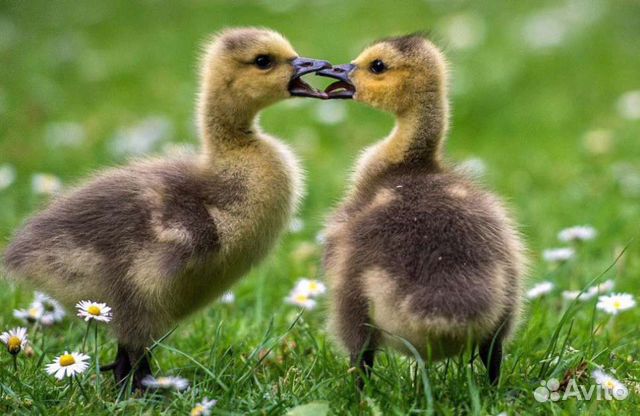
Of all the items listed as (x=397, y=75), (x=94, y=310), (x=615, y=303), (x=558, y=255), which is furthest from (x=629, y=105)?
(x=94, y=310)

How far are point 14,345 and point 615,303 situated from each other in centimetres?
233

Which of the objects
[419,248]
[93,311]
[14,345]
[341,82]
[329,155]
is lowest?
[329,155]

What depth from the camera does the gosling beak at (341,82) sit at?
4.01 m

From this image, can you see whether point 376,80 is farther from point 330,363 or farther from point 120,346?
point 120,346

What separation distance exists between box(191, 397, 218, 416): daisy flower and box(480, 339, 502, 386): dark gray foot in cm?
92

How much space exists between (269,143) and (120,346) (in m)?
0.95

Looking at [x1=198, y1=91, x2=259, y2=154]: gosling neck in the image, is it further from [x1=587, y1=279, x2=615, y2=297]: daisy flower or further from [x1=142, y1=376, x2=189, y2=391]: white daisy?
A: [x1=587, y1=279, x2=615, y2=297]: daisy flower

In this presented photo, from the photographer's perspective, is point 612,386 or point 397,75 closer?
point 612,386

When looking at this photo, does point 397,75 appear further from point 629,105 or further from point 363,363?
point 629,105

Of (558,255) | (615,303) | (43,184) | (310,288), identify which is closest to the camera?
(615,303)

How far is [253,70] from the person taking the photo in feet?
12.8

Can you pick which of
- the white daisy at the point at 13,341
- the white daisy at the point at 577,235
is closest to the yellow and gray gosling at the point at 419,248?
the white daisy at the point at 13,341

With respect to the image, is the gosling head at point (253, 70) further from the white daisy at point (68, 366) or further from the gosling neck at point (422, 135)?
the white daisy at point (68, 366)

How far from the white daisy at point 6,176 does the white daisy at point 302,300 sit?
2.72 meters
